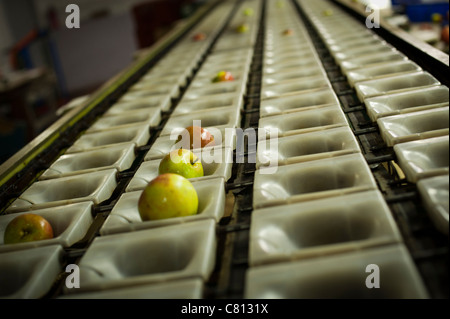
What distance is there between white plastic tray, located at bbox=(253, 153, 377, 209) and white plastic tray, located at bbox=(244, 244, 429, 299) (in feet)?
1.22

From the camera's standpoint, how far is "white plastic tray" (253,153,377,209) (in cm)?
138

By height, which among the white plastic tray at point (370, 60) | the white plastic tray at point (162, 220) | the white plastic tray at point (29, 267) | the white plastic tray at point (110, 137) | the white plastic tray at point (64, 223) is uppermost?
the white plastic tray at point (370, 60)

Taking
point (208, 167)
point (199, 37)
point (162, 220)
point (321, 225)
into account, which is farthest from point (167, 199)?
point (199, 37)

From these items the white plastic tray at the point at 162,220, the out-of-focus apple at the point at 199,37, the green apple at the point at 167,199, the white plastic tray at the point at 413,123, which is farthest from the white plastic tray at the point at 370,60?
the out-of-focus apple at the point at 199,37

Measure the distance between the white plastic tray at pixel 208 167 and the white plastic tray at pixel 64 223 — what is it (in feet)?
0.66

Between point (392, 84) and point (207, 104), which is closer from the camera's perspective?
point (392, 84)

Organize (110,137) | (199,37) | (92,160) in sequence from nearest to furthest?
(92,160)
(110,137)
(199,37)

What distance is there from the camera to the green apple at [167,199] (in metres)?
1.32

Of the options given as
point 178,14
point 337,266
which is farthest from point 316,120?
point 178,14

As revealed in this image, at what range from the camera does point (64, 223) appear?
150 cm

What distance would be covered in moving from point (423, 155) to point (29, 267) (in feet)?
4.55

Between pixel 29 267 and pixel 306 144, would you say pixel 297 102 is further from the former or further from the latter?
pixel 29 267

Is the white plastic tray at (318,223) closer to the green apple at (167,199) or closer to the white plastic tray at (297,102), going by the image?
the green apple at (167,199)

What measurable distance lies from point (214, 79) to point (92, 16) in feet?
34.6
